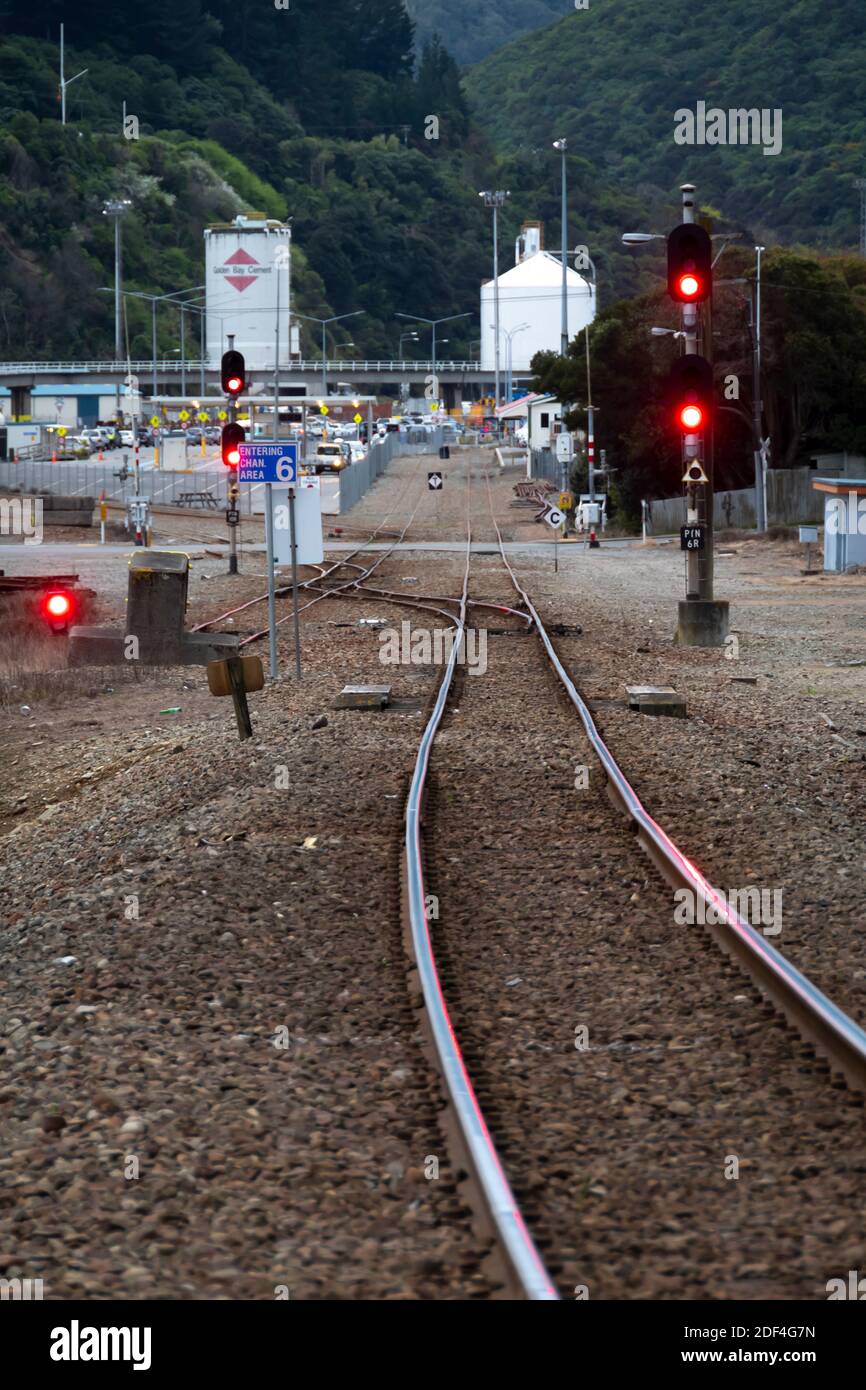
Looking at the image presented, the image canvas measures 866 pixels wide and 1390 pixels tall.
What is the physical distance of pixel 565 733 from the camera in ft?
52.4

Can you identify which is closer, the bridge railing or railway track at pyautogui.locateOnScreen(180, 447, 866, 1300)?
railway track at pyautogui.locateOnScreen(180, 447, 866, 1300)

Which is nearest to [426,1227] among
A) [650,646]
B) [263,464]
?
[263,464]

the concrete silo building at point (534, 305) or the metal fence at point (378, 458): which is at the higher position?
the concrete silo building at point (534, 305)

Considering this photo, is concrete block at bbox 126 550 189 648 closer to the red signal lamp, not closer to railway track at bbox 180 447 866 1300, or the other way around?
the red signal lamp

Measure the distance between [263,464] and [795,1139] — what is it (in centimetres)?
1384

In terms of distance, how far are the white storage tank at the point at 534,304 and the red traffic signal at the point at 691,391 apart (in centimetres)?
15134

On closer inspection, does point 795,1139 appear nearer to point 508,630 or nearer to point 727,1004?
point 727,1004

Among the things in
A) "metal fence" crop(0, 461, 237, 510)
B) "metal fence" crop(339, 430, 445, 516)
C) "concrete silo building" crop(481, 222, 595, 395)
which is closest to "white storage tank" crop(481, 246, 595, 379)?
"concrete silo building" crop(481, 222, 595, 395)

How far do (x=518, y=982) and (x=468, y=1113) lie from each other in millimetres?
2024

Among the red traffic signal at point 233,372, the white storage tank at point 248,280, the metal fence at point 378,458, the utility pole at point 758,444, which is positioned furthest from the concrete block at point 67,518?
the white storage tank at point 248,280

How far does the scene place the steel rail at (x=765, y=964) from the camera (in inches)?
A: 280

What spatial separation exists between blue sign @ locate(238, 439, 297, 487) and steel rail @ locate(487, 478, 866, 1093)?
25.0ft

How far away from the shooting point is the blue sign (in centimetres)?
1928

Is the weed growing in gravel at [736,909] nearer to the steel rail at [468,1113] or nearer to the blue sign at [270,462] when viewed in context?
the steel rail at [468,1113]
